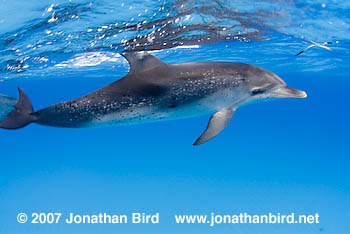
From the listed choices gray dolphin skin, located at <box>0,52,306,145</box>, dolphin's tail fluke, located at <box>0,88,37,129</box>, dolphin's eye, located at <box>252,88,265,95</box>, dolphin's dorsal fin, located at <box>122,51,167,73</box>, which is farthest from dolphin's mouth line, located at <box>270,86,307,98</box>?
dolphin's tail fluke, located at <box>0,88,37,129</box>

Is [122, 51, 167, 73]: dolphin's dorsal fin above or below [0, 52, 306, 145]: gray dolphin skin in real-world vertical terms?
above

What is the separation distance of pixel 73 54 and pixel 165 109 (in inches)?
519

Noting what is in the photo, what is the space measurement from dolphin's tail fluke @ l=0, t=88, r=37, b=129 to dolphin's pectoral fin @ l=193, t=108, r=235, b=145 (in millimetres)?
2308

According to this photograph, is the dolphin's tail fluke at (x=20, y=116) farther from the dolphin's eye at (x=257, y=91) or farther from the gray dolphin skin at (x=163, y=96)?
the dolphin's eye at (x=257, y=91)

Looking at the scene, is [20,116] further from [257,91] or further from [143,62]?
[257,91]

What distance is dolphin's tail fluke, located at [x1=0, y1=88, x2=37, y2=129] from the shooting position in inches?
154

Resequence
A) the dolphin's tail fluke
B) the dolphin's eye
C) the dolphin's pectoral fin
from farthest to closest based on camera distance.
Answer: the dolphin's eye
the dolphin's tail fluke
the dolphin's pectoral fin

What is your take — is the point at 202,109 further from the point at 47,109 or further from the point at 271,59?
the point at 271,59

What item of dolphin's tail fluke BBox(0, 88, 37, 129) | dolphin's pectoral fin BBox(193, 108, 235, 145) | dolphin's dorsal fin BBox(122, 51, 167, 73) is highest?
dolphin's dorsal fin BBox(122, 51, 167, 73)

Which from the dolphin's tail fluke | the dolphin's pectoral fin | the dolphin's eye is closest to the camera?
the dolphin's pectoral fin

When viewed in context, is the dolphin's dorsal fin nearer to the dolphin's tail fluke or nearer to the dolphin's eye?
the dolphin's eye

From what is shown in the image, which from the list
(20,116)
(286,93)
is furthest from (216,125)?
(20,116)

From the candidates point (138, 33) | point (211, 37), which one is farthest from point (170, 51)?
point (138, 33)

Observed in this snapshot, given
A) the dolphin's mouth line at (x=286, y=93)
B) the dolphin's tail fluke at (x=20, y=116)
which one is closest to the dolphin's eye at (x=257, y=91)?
the dolphin's mouth line at (x=286, y=93)
